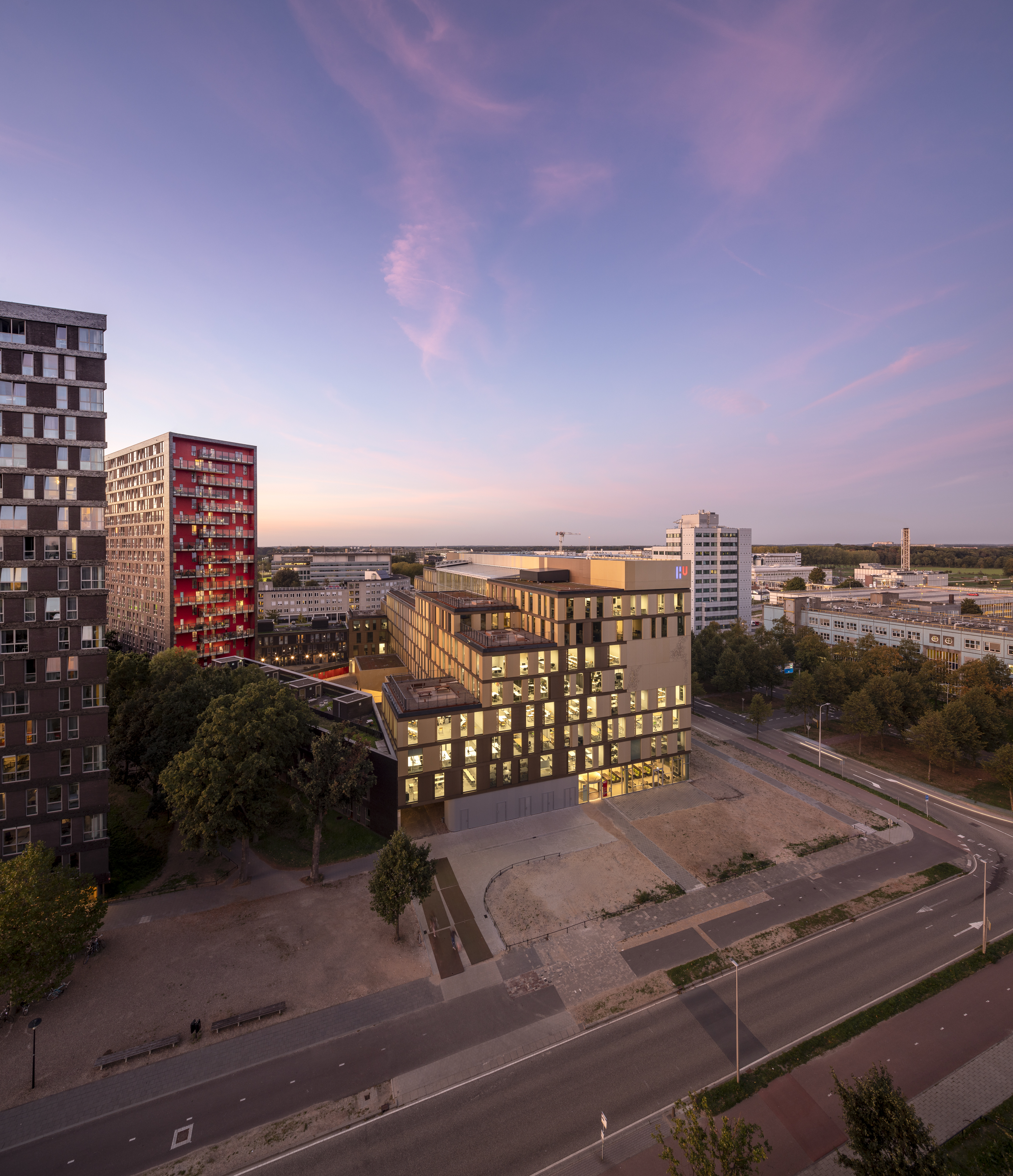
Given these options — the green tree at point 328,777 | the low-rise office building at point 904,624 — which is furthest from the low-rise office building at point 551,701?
the low-rise office building at point 904,624

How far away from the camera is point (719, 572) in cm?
13250

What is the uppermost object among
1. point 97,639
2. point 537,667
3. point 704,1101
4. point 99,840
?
point 97,639

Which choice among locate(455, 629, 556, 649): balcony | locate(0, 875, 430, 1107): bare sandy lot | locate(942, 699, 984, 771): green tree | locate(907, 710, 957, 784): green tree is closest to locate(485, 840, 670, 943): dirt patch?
locate(0, 875, 430, 1107): bare sandy lot

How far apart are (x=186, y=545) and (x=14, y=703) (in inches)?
2784

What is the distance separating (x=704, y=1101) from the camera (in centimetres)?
1748

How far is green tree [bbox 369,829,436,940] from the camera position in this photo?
34094 mm

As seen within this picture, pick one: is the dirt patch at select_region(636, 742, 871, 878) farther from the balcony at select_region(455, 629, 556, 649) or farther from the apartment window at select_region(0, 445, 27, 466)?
the apartment window at select_region(0, 445, 27, 466)

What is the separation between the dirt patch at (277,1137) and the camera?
871 inches

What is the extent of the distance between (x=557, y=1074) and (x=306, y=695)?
4527 cm

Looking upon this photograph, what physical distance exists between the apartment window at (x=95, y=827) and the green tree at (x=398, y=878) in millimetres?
22377

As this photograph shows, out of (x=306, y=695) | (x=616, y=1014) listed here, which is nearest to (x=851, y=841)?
(x=616, y=1014)

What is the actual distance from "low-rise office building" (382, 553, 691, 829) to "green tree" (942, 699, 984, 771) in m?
29.8

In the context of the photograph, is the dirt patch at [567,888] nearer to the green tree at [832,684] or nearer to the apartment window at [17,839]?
the apartment window at [17,839]

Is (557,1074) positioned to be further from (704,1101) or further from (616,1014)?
(704,1101)
